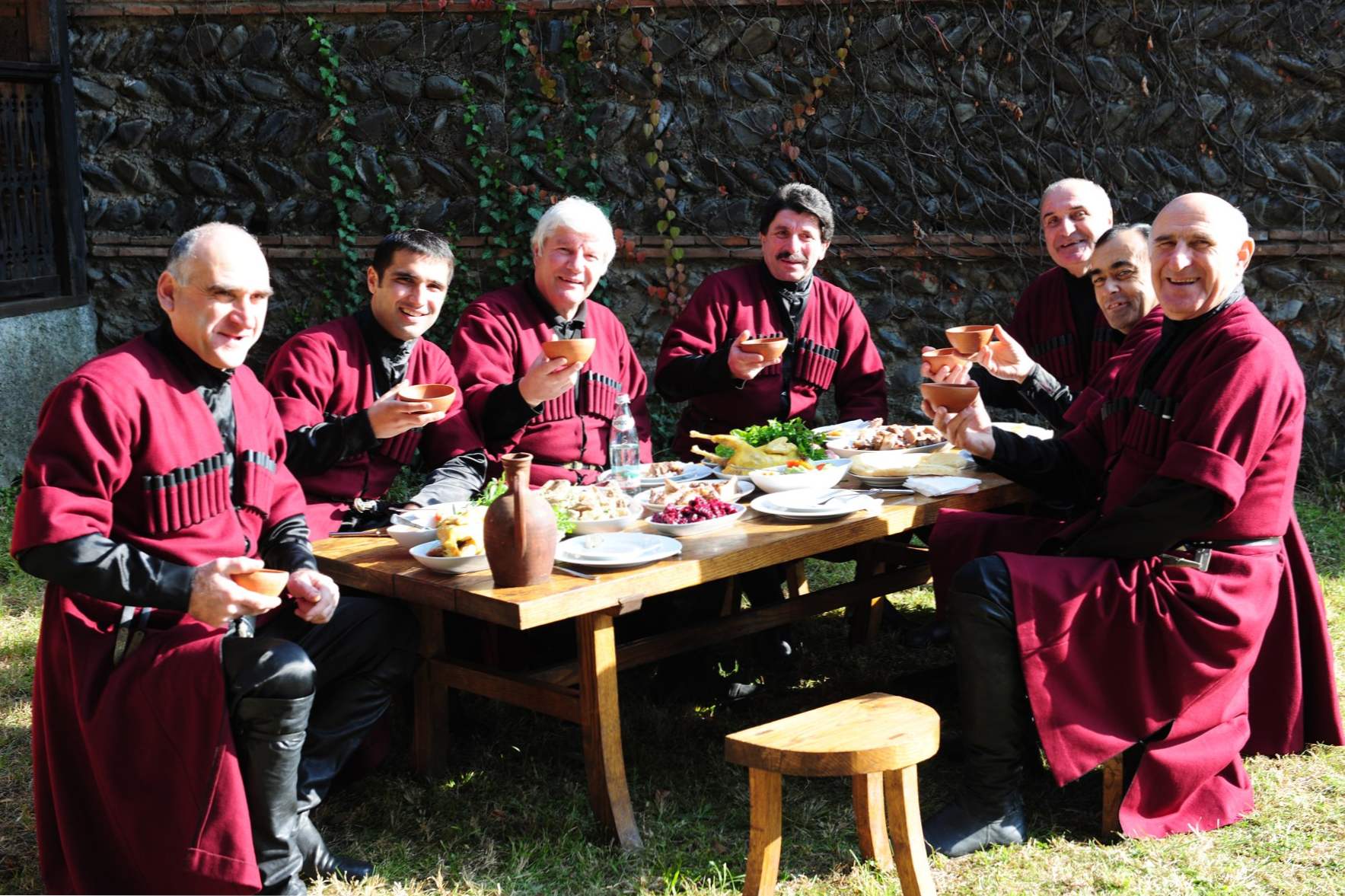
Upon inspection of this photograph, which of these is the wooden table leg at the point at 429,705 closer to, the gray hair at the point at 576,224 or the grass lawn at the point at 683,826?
the grass lawn at the point at 683,826

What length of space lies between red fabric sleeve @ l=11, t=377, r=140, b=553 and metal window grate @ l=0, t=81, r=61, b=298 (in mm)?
5601

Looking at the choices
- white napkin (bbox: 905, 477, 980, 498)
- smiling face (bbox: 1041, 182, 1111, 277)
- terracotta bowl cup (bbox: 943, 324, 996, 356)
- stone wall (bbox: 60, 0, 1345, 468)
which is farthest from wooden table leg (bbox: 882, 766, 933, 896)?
stone wall (bbox: 60, 0, 1345, 468)

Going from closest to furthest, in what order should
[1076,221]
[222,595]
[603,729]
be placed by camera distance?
[222,595] < [603,729] < [1076,221]

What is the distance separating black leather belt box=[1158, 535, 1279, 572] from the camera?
11.9 ft

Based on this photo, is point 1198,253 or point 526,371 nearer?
point 1198,253

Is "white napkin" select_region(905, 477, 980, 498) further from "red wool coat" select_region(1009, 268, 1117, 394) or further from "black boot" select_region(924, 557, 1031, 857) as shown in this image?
"red wool coat" select_region(1009, 268, 1117, 394)

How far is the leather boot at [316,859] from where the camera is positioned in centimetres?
344

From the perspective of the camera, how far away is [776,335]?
5.63 metres

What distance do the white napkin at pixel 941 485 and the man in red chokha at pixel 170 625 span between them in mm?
1911

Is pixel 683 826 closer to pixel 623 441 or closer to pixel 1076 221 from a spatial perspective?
pixel 623 441

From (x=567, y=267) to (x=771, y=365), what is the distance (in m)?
1.10

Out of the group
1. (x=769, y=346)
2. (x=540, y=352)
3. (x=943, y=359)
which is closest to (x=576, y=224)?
(x=540, y=352)

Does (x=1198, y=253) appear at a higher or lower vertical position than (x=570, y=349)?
higher

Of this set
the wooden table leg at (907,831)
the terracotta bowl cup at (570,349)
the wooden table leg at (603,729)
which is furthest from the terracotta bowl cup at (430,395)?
the wooden table leg at (907,831)
